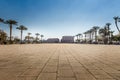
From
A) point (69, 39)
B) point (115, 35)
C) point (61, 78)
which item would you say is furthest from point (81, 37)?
point (61, 78)

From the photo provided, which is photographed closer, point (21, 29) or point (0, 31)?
point (0, 31)

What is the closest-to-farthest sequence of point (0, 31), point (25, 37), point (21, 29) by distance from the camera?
1. point (0, 31)
2. point (21, 29)
3. point (25, 37)

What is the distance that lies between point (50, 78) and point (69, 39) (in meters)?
107

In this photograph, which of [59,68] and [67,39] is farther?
[67,39]

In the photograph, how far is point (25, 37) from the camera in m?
89.8

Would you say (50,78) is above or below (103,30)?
below

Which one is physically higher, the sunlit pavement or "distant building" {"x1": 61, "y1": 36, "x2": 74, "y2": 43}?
"distant building" {"x1": 61, "y1": 36, "x2": 74, "y2": 43}

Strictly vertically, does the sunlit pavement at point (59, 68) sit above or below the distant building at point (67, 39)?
below

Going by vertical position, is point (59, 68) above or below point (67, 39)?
below

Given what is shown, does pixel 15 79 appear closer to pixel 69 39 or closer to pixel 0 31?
pixel 0 31

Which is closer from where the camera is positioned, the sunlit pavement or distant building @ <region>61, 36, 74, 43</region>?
the sunlit pavement

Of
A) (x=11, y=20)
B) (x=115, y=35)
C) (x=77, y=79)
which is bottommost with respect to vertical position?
(x=77, y=79)

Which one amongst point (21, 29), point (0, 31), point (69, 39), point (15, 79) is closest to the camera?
point (15, 79)

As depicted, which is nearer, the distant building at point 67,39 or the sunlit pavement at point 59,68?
the sunlit pavement at point 59,68
